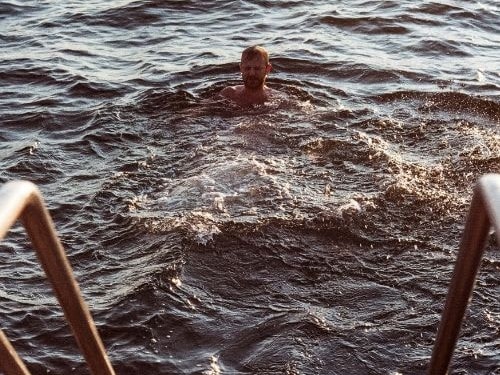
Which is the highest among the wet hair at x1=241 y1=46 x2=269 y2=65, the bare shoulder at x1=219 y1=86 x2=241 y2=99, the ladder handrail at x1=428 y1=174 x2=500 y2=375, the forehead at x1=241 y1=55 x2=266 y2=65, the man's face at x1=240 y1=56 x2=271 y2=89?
the ladder handrail at x1=428 y1=174 x2=500 y2=375

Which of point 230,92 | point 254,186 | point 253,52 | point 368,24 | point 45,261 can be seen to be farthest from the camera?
point 368,24

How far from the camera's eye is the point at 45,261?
1693mm

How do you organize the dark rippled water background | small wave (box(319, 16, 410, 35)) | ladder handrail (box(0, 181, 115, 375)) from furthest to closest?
1. small wave (box(319, 16, 410, 35))
2. the dark rippled water background
3. ladder handrail (box(0, 181, 115, 375))

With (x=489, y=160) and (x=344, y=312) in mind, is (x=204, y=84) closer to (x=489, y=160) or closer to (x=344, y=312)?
(x=489, y=160)

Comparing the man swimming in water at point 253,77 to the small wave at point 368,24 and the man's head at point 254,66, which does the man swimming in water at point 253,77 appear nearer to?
the man's head at point 254,66

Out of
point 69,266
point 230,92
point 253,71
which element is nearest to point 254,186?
point 253,71

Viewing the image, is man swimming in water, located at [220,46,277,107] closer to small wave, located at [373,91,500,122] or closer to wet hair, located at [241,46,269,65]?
wet hair, located at [241,46,269,65]

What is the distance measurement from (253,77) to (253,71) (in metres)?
0.07

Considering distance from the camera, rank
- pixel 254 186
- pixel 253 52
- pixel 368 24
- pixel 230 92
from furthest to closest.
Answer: pixel 368 24, pixel 230 92, pixel 253 52, pixel 254 186

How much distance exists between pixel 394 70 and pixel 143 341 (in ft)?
18.9

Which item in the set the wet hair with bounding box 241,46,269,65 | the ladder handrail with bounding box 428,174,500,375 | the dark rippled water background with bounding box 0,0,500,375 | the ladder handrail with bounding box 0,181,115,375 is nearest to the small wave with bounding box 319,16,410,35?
the dark rippled water background with bounding box 0,0,500,375

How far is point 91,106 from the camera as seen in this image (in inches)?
326

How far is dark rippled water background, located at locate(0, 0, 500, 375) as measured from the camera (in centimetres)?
433

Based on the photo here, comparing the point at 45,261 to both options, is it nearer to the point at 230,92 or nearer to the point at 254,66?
the point at 254,66
